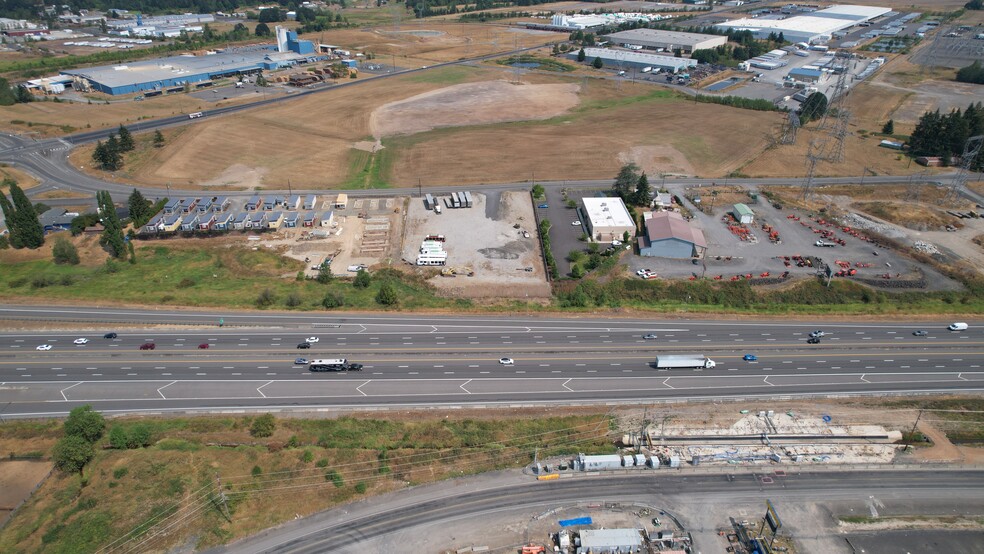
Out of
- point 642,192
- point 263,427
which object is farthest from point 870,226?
point 263,427

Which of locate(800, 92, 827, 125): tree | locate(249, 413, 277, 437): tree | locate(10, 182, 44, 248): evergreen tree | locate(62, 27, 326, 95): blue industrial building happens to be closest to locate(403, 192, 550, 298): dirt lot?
locate(249, 413, 277, 437): tree

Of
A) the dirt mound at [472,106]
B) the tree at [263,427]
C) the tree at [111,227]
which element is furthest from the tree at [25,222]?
the dirt mound at [472,106]

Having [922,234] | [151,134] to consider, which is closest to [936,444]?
[922,234]

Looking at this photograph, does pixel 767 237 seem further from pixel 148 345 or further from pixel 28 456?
pixel 28 456

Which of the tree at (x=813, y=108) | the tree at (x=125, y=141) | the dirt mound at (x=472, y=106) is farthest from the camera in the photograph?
the tree at (x=813, y=108)

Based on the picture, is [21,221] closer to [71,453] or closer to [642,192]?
[71,453]

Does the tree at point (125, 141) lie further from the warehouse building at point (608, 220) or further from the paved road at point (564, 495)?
the paved road at point (564, 495)
